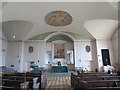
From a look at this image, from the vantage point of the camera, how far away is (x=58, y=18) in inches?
403

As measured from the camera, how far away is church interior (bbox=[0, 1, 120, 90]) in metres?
8.46

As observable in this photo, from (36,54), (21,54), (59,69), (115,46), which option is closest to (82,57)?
(59,69)

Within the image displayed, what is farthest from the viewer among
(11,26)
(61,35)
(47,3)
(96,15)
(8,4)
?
(61,35)

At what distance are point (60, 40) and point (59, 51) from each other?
1.63 metres

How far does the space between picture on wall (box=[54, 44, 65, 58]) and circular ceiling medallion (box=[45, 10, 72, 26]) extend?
376cm

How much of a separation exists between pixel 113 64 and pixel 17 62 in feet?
40.3

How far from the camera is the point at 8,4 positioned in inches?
271

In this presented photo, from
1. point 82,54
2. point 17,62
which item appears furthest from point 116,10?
point 17,62

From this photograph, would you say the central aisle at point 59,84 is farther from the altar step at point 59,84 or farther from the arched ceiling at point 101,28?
the arched ceiling at point 101,28

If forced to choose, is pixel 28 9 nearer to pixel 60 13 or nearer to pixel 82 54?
pixel 60 13

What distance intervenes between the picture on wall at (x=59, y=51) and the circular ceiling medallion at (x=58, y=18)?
376cm

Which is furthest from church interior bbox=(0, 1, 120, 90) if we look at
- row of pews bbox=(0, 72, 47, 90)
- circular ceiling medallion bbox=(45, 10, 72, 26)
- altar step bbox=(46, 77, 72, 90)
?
row of pews bbox=(0, 72, 47, 90)

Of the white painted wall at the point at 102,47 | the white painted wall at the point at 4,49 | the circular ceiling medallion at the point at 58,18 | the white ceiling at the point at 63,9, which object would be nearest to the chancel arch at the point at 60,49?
the circular ceiling medallion at the point at 58,18

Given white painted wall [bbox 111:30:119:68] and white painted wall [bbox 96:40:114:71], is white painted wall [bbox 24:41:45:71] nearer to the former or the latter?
white painted wall [bbox 96:40:114:71]
